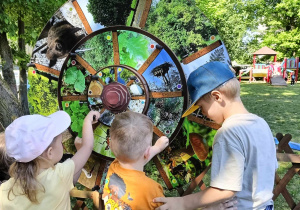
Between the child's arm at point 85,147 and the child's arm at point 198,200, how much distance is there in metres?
0.55

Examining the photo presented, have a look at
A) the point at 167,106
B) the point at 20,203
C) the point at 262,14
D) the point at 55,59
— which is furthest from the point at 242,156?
the point at 262,14

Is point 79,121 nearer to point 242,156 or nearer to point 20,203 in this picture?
point 20,203

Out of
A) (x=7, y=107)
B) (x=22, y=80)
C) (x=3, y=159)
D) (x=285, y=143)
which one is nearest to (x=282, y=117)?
(x=285, y=143)

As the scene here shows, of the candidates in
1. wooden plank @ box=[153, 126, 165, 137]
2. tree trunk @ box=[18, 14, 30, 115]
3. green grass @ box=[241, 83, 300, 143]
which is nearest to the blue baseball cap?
wooden plank @ box=[153, 126, 165, 137]

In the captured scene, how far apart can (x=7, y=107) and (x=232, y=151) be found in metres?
2.96

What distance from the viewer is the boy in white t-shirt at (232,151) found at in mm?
1500

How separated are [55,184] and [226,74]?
115 centimetres

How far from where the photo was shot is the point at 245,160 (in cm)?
155

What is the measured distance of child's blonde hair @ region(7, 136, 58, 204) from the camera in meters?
1.55

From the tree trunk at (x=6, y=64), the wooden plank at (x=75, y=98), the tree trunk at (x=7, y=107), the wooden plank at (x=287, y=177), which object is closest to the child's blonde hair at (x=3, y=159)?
the wooden plank at (x=75, y=98)

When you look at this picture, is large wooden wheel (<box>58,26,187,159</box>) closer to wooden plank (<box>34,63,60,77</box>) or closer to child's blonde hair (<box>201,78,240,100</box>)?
wooden plank (<box>34,63,60,77</box>)

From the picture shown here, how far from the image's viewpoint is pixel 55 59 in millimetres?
2473

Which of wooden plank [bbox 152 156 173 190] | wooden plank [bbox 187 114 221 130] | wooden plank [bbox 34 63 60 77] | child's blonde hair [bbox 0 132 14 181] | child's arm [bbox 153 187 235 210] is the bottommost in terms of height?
wooden plank [bbox 152 156 173 190]

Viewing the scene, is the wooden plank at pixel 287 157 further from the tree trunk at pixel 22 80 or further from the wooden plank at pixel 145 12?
the tree trunk at pixel 22 80
